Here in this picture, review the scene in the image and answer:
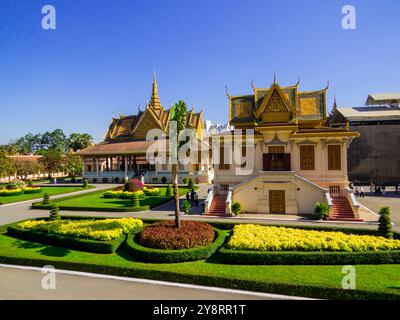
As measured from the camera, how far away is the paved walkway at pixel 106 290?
913cm

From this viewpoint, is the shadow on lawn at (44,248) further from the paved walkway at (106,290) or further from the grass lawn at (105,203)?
the grass lawn at (105,203)

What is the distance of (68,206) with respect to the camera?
25891 millimetres

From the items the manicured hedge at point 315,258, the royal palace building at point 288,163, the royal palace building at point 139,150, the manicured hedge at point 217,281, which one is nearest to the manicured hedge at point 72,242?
the manicured hedge at point 217,281

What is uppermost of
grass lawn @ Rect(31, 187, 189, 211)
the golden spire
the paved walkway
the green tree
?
the golden spire

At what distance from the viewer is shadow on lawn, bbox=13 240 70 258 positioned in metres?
13.0

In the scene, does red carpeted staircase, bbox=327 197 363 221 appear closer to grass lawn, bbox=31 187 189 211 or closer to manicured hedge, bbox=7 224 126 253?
manicured hedge, bbox=7 224 126 253

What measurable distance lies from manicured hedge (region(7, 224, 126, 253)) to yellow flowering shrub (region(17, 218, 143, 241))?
0.38 m

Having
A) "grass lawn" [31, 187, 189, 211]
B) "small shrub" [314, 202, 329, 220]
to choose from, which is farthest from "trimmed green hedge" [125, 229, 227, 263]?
"grass lawn" [31, 187, 189, 211]

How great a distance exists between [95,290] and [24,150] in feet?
383

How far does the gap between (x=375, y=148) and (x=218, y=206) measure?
36935 mm

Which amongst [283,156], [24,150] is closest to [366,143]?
[283,156]

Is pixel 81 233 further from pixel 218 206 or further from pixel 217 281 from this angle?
pixel 218 206

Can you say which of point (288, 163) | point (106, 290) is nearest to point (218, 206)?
point (288, 163)

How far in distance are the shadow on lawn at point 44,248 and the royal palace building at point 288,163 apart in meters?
11.7
